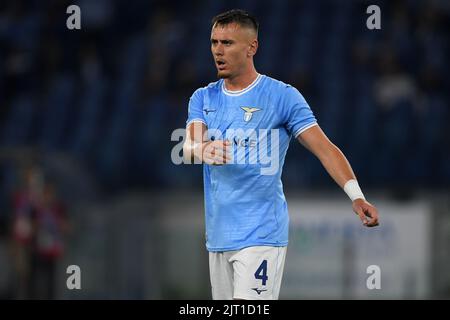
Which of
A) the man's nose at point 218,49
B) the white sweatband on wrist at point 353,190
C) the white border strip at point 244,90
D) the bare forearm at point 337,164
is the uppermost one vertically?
the man's nose at point 218,49

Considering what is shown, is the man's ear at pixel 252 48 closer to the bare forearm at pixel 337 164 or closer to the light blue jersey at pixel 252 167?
the light blue jersey at pixel 252 167

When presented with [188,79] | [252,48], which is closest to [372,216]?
[252,48]

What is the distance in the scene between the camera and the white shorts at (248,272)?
20.0 ft

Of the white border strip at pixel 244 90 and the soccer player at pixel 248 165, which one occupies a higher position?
the white border strip at pixel 244 90

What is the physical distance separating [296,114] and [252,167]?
15.4 inches

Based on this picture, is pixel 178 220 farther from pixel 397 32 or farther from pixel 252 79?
pixel 252 79

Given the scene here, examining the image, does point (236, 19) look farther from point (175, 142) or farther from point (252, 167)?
point (175, 142)

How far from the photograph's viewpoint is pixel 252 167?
6.19m

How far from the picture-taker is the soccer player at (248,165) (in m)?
6.15

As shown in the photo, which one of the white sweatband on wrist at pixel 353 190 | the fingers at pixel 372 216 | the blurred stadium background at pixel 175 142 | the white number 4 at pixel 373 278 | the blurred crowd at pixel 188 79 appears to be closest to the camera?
the fingers at pixel 372 216

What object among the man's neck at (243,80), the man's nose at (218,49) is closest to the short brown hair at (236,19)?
the man's nose at (218,49)

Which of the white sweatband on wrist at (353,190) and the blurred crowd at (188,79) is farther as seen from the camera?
the blurred crowd at (188,79)

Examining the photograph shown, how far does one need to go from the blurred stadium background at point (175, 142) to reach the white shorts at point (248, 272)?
250 inches

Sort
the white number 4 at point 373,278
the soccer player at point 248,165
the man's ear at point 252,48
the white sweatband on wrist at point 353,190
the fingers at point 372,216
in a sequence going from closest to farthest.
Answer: the fingers at point 372,216 < the white sweatband on wrist at point 353,190 < the soccer player at point 248,165 < the man's ear at point 252,48 < the white number 4 at point 373,278
